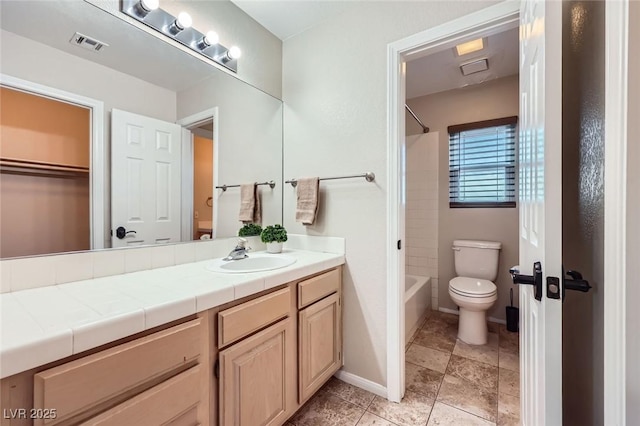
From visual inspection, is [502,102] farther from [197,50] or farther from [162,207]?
[162,207]

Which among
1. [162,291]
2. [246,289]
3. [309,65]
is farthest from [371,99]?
[162,291]

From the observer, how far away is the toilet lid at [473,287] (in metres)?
2.14

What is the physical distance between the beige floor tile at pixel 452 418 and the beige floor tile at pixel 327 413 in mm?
383

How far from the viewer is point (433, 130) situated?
291 centimetres

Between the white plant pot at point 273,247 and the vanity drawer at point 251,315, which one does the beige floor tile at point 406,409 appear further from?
the white plant pot at point 273,247

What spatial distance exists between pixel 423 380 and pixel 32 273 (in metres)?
2.09

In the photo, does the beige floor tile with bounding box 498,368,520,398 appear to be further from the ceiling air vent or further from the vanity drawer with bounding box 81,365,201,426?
the ceiling air vent

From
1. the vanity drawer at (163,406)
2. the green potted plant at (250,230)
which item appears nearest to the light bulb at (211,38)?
the green potted plant at (250,230)

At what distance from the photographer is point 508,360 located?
6.41ft

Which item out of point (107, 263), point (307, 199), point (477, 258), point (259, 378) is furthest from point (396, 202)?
point (477, 258)

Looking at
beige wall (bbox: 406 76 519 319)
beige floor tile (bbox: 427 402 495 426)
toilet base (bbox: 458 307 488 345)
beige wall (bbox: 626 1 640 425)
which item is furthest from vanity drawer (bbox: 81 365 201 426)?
beige wall (bbox: 406 76 519 319)

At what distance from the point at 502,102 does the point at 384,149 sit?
1791 mm

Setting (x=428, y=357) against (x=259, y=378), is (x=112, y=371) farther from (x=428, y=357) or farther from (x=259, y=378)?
(x=428, y=357)

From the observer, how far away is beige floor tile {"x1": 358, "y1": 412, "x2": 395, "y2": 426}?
1378 mm
